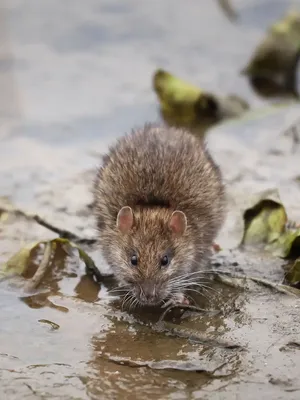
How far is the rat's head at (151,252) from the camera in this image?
5.75 meters

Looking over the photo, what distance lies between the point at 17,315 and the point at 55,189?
2124 millimetres

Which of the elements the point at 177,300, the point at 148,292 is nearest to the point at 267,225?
the point at 177,300

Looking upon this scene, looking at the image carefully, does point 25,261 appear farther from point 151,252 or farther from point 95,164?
point 95,164

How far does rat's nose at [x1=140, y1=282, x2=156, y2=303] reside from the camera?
5.68 metres

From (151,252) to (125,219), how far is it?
301 mm

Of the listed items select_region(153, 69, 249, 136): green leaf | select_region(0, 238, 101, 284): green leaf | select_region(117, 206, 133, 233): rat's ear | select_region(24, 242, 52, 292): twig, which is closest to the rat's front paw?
select_region(117, 206, 133, 233): rat's ear

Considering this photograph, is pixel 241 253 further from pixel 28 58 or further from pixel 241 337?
pixel 28 58

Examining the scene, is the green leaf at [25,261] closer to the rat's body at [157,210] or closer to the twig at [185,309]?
the rat's body at [157,210]

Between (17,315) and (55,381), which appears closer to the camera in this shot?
(55,381)

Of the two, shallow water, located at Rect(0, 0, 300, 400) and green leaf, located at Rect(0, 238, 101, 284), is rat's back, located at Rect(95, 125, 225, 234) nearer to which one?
green leaf, located at Rect(0, 238, 101, 284)

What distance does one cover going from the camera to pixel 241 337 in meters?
5.39

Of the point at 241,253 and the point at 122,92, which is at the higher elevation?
the point at 122,92

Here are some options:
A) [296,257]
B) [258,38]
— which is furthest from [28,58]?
[296,257]

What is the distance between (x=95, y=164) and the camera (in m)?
8.16
